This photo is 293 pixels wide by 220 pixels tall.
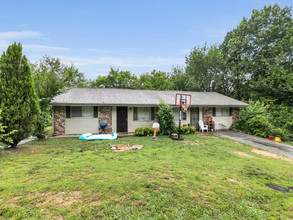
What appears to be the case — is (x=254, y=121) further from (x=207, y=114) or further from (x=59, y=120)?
(x=59, y=120)

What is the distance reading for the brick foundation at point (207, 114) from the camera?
12408 mm

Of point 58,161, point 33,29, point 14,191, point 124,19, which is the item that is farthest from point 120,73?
point 14,191

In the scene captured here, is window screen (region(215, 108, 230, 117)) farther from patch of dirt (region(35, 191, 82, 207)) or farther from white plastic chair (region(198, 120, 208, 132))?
patch of dirt (region(35, 191, 82, 207))

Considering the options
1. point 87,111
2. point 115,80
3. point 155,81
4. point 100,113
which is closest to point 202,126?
point 100,113

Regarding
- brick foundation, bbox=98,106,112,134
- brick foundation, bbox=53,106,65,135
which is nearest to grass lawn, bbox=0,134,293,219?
brick foundation, bbox=53,106,65,135

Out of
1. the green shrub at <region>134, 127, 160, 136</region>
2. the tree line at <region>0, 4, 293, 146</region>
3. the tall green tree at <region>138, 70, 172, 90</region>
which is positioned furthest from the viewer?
the tall green tree at <region>138, 70, 172, 90</region>

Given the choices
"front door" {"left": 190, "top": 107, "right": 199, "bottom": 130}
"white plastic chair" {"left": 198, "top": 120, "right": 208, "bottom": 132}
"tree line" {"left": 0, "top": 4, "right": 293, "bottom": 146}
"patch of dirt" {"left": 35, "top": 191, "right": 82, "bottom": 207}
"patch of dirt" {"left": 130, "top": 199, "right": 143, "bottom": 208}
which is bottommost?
"patch of dirt" {"left": 130, "top": 199, "right": 143, "bottom": 208}

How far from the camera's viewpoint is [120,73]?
2481cm

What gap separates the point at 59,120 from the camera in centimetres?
950

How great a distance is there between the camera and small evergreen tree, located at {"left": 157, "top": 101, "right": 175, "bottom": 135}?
32.7 feet

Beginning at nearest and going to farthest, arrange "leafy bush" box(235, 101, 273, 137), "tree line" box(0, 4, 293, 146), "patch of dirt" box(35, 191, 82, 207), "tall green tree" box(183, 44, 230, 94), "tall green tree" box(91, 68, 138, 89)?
"patch of dirt" box(35, 191, 82, 207)
"tree line" box(0, 4, 293, 146)
"leafy bush" box(235, 101, 273, 137)
"tall green tree" box(183, 44, 230, 94)
"tall green tree" box(91, 68, 138, 89)

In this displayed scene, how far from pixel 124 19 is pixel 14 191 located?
53.3 feet

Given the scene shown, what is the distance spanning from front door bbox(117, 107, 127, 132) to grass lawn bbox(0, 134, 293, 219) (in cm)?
556

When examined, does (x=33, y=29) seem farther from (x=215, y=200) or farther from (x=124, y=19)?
(x=215, y=200)
